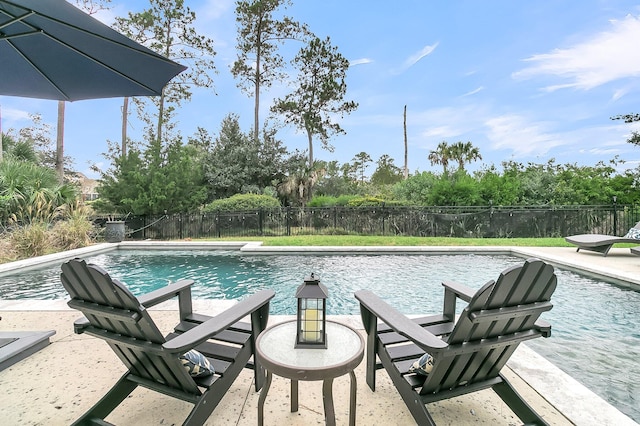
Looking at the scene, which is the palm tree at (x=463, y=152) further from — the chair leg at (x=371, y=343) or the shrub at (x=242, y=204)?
the chair leg at (x=371, y=343)

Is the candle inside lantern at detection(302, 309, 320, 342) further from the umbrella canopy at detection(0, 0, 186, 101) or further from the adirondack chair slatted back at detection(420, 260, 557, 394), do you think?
the umbrella canopy at detection(0, 0, 186, 101)

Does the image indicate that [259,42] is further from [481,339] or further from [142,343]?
[481,339]

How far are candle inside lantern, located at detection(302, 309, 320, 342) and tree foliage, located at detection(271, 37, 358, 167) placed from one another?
17.7 metres

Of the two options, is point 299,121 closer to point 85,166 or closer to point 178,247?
point 178,247

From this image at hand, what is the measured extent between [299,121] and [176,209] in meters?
10.7

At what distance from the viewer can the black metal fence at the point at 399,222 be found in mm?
10844

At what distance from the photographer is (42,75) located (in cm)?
311

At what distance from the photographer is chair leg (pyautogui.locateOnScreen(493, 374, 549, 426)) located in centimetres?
160

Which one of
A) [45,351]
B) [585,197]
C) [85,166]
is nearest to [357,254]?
[45,351]

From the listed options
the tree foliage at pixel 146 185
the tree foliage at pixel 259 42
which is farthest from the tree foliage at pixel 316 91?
the tree foliage at pixel 146 185

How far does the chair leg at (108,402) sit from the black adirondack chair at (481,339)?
1352 millimetres

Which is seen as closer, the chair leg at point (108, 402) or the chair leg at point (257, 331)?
the chair leg at point (108, 402)

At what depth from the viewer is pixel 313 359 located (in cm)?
147

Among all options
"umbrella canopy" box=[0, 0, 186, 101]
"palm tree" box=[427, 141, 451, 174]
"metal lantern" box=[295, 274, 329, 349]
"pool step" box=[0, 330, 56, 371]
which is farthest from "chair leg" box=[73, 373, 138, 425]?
"palm tree" box=[427, 141, 451, 174]
